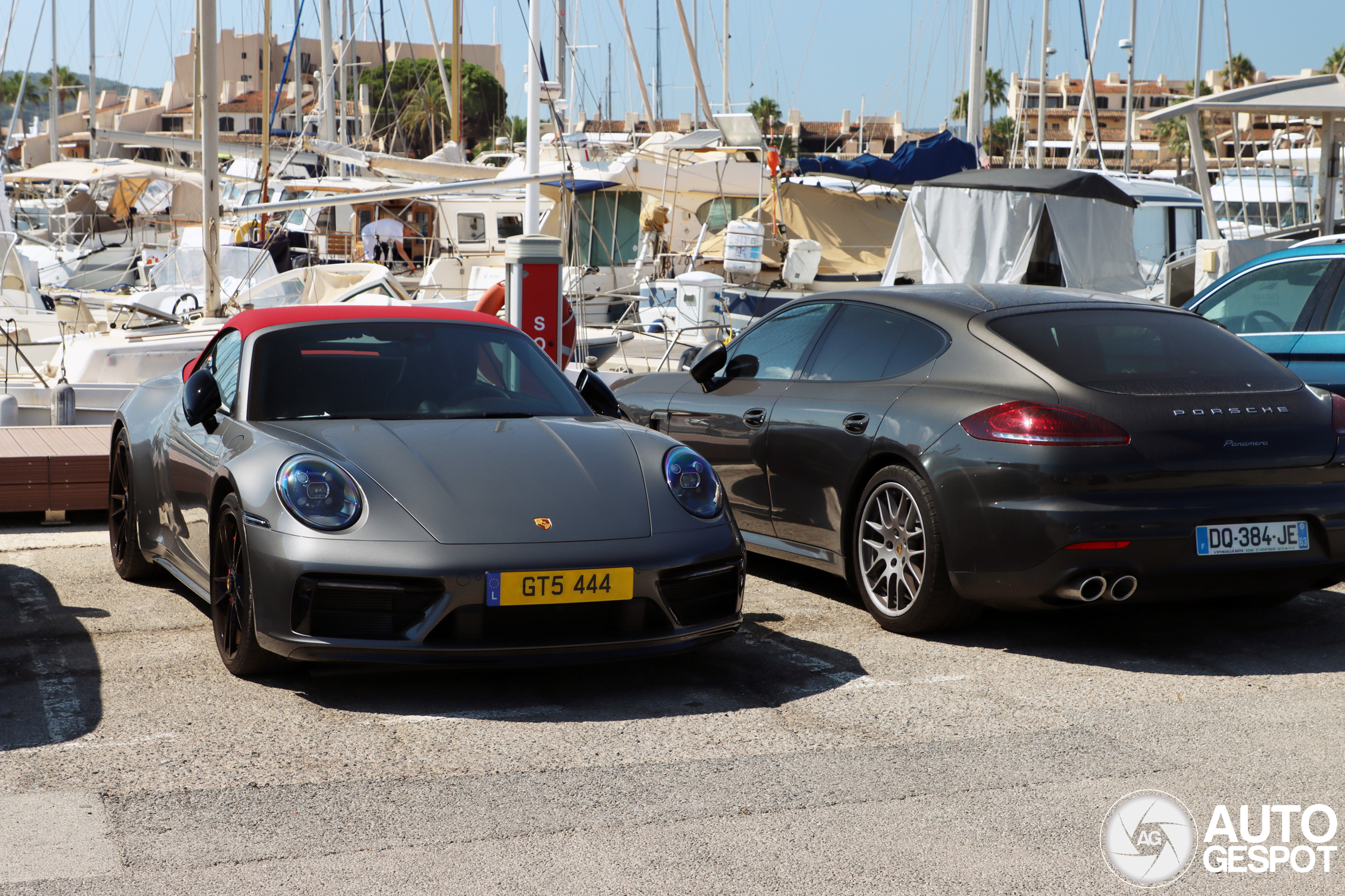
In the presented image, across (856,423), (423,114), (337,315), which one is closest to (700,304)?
(856,423)

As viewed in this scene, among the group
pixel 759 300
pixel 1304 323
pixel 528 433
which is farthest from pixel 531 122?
pixel 528 433

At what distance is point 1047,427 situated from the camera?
527 centimetres

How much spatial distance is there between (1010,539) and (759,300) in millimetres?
13456

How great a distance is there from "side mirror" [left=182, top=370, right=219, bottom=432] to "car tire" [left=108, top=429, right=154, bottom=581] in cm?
111

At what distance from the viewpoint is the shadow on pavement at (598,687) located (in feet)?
15.3

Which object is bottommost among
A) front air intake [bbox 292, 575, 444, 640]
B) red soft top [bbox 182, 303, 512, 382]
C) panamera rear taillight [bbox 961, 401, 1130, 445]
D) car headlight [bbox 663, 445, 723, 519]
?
front air intake [bbox 292, 575, 444, 640]

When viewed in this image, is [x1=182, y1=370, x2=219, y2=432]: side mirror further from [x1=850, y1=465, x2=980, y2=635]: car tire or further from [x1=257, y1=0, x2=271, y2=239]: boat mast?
[x1=257, y1=0, x2=271, y2=239]: boat mast

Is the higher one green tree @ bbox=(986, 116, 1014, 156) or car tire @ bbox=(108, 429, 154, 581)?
green tree @ bbox=(986, 116, 1014, 156)

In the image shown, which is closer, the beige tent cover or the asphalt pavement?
the asphalt pavement

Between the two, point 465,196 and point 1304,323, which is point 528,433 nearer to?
point 1304,323

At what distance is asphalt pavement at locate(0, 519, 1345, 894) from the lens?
3.34 m

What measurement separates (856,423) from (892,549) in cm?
57

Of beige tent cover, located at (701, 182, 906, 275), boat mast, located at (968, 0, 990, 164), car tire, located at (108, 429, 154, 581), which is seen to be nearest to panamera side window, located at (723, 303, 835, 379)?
car tire, located at (108, 429, 154, 581)

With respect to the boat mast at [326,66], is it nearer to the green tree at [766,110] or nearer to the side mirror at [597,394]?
the side mirror at [597,394]
